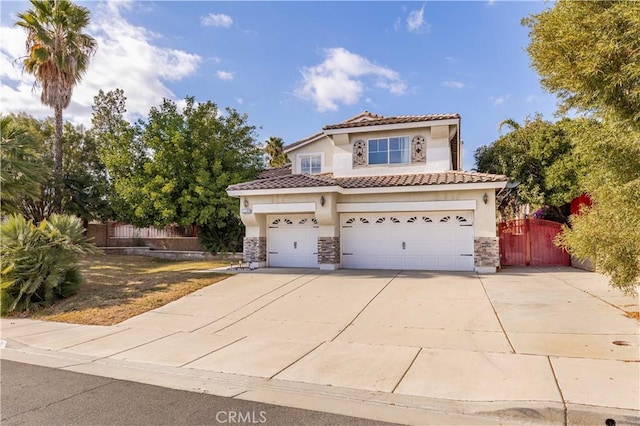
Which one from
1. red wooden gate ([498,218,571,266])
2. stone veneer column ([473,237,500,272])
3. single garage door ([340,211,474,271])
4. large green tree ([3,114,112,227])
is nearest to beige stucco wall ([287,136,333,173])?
single garage door ([340,211,474,271])

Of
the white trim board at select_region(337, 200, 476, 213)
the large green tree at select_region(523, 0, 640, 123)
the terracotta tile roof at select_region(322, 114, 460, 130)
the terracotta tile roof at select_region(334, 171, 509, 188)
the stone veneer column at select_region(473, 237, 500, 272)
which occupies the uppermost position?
the terracotta tile roof at select_region(322, 114, 460, 130)

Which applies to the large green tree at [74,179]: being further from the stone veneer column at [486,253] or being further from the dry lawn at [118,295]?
the stone veneer column at [486,253]

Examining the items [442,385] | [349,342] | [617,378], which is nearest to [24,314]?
[349,342]

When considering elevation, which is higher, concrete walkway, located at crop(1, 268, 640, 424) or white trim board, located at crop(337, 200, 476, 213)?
white trim board, located at crop(337, 200, 476, 213)

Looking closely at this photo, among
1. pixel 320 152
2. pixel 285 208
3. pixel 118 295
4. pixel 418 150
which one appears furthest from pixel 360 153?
pixel 118 295

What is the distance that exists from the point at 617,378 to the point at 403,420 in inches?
110

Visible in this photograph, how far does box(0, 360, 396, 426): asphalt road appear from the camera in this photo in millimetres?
4328

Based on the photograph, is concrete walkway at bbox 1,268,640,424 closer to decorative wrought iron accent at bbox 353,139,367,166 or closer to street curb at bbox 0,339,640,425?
street curb at bbox 0,339,640,425

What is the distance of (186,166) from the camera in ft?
68.8

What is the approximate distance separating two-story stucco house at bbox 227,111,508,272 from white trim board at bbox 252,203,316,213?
40 mm

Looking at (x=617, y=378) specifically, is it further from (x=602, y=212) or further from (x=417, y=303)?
(x=417, y=303)

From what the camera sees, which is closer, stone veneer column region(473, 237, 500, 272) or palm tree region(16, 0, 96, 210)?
stone veneer column region(473, 237, 500, 272)

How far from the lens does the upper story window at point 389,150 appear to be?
1672 centimetres

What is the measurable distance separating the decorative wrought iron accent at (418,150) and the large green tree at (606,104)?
9153mm
